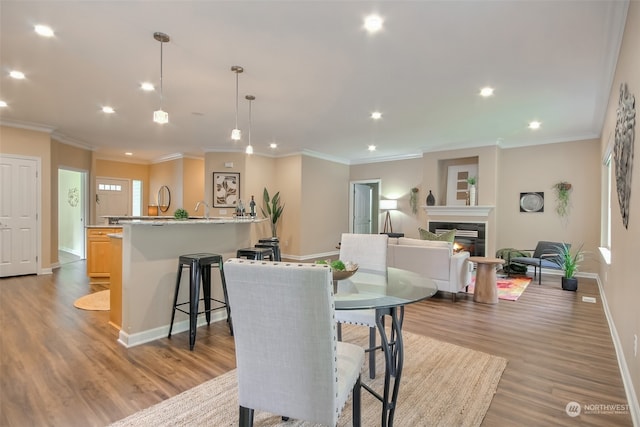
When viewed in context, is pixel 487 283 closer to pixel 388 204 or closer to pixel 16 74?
pixel 388 204

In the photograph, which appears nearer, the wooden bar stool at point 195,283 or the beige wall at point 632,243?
the beige wall at point 632,243

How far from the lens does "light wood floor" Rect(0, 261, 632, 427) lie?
1.96 meters

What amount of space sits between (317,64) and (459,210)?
4959 mm

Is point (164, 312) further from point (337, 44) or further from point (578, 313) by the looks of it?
point (578, 313)

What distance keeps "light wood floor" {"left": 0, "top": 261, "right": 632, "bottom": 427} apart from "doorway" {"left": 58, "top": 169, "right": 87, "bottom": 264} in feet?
15.3

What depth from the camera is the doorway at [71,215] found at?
8286mm

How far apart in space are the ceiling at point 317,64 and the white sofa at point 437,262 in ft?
6.31

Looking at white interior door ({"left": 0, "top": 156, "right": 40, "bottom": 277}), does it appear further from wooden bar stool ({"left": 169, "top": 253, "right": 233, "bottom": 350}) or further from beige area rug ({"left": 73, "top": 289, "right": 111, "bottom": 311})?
wooden bar stool ({"left": 169, "top": 253, "right": 233, "bottom": 350})

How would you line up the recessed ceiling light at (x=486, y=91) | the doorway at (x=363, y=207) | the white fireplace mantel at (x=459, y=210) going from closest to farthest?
1. the recessed ceiling light at (x=486, y=91)
2. the white fireplace mantel at (x=459, y=210)
3. the doorway at (x=363, y=207)

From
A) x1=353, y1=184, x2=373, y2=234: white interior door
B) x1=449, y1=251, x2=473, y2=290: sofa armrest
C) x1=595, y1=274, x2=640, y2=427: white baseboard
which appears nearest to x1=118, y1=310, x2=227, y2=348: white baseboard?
x1=449, y1=251, x2=473, y2=290: sofa armrest

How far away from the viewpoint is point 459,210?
691cm

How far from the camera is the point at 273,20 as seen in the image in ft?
8.11

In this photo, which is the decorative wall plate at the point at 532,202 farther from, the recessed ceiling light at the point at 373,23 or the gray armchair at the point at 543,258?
the recessed ceiling light at the point at 373,23

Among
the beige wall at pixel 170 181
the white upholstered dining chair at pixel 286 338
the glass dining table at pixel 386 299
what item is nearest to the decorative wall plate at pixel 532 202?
the glass dining table at pixel 386 299
